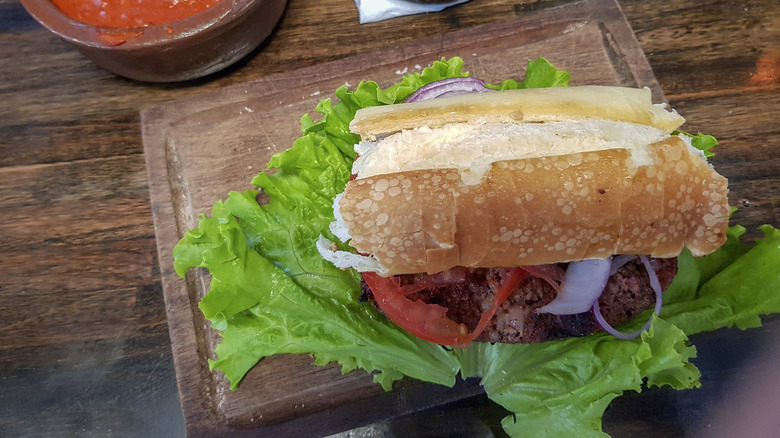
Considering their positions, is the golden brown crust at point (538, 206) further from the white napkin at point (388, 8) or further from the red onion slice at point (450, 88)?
the white napkin at point (388, 8)

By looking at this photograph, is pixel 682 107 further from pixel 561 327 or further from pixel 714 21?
pixel 561 327

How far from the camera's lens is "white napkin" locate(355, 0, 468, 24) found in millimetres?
2562

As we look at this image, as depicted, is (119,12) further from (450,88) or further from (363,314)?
(363,314)

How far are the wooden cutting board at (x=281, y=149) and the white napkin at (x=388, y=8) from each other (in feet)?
1.28

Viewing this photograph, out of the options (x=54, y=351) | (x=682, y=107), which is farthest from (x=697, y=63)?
(x=54, y=351)

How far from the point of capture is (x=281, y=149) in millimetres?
2098

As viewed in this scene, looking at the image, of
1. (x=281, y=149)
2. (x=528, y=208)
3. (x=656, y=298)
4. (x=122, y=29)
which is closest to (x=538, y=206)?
(x=528, y=208)

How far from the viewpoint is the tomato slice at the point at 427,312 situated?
1539 millimetres

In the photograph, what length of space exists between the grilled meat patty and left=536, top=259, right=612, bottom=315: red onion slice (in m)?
0.07

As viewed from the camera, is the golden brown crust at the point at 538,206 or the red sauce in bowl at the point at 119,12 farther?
the red sauce in bowl at the point at 119,12

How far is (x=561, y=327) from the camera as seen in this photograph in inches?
61.9

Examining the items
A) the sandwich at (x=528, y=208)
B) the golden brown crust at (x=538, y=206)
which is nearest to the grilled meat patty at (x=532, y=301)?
the sandwich at (x=528, y=208)

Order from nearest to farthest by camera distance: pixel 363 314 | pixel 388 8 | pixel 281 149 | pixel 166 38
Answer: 1. pixel 363 314
2. pixel 166 38
3. pixel 281 149
4. pixel 388 8

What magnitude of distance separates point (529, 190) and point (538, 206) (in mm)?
54
